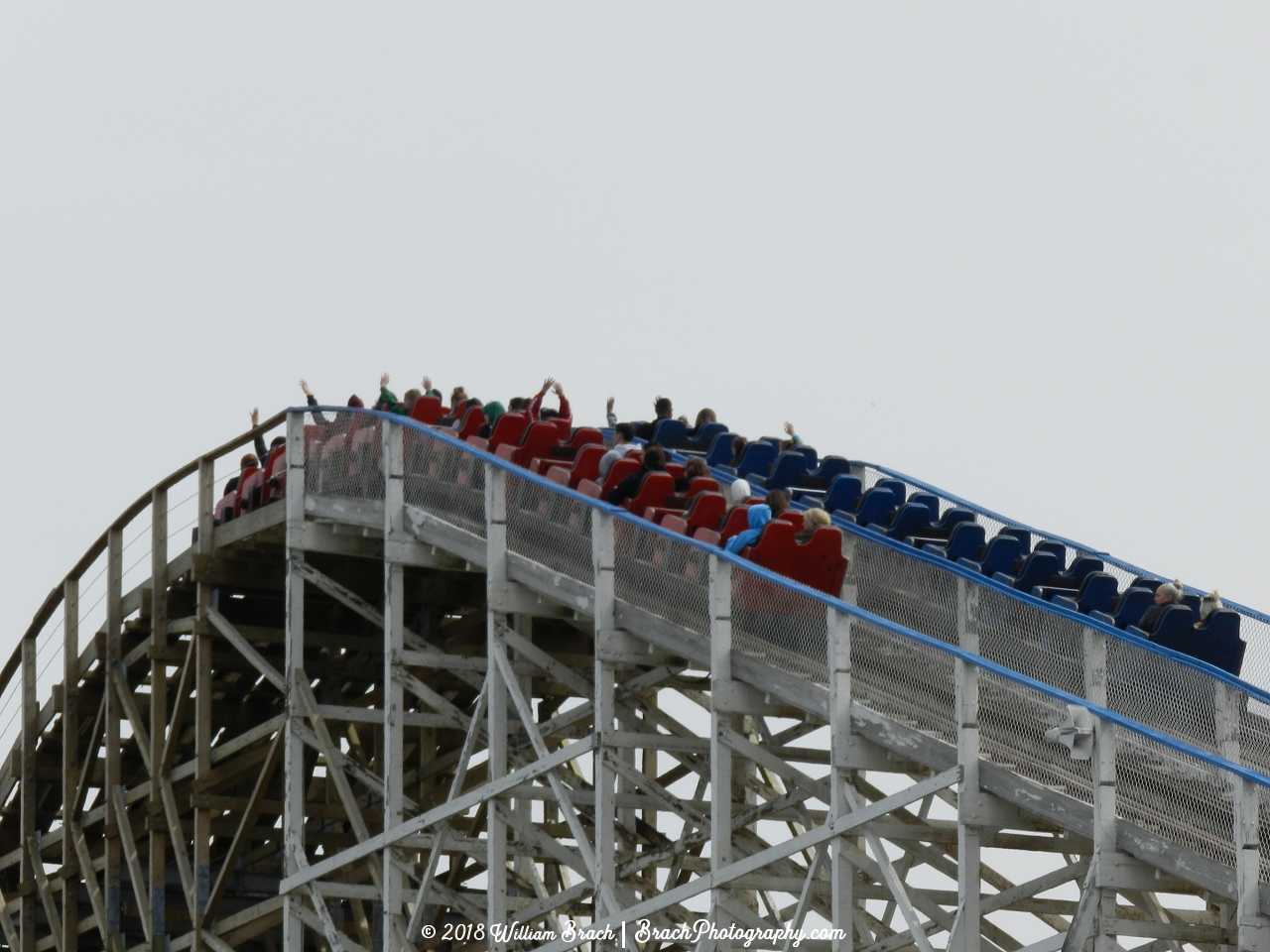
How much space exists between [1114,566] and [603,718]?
18.7 ft

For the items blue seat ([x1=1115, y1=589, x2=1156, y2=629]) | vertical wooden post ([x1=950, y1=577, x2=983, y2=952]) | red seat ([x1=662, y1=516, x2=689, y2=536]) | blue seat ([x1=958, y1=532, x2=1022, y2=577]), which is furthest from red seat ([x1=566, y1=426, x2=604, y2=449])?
vertical wooden post ([x1=950, y1=577, x2=983, y2=952])

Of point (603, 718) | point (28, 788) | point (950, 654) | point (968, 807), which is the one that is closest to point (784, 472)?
point (603, 718)

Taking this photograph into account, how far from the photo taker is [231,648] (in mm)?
27328

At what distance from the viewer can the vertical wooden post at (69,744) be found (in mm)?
27766

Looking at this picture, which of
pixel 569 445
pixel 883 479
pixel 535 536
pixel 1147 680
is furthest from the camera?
pixel 883 479

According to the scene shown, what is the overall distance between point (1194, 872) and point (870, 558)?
5385mm

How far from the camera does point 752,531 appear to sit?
1983cm

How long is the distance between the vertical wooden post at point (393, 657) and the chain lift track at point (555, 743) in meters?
0.03

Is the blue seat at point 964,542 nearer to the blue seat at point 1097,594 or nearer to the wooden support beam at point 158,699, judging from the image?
the blue seat at point 1097,594

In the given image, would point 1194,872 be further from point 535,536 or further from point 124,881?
point 124,881

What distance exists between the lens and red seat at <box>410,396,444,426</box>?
2527 cm

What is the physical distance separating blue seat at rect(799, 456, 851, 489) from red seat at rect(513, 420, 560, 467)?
10.7ft

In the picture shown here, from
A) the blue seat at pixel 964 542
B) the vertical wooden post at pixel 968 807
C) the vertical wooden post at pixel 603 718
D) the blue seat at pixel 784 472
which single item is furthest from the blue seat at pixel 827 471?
the vertical wooden post at pixel 968 807

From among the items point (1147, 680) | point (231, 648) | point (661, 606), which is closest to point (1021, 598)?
point (1147, 680)
